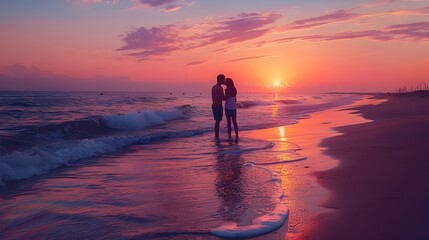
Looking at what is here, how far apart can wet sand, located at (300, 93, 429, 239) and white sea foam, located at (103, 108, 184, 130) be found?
11.8 meters

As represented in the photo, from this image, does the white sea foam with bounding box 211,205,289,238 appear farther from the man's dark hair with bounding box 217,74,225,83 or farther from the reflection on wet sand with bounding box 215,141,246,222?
the man's dark hair with bounding box 217,74,225,83

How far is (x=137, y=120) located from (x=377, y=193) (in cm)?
1656

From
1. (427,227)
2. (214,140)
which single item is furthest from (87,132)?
(427,227)

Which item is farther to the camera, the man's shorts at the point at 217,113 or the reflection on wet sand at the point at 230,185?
the man's shorts at the point at 217,113

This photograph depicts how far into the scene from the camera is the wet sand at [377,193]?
12.5 feet

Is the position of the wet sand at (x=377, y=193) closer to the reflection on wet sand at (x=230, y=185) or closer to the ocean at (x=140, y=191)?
the ocean at (x=140, y=191)

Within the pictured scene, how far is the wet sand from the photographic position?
3807 millimetres

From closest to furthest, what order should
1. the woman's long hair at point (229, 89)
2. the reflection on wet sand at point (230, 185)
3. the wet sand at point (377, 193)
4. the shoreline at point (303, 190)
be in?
1. the wet sand at point (377, 193)
2. the shoreline at point (303, 190)
3. the reflection on wet sand at point (230, 185)
4. the woman's long hair at point (229, 89)

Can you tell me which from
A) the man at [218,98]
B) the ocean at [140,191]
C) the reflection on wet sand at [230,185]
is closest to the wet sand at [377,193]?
the ocean at [140,191]

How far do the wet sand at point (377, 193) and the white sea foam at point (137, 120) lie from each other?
11.8 meters

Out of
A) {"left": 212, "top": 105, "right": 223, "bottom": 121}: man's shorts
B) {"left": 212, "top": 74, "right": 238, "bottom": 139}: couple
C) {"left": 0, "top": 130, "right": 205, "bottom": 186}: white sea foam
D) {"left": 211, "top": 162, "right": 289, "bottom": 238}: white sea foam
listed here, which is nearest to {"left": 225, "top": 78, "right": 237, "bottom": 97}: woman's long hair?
{"left": 212, "top": 74, "right": 238, "bottom": 139}: couple

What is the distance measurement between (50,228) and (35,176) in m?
3.60

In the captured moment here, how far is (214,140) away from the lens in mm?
13094

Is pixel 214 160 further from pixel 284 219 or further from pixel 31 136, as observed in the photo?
pixel 31 136
